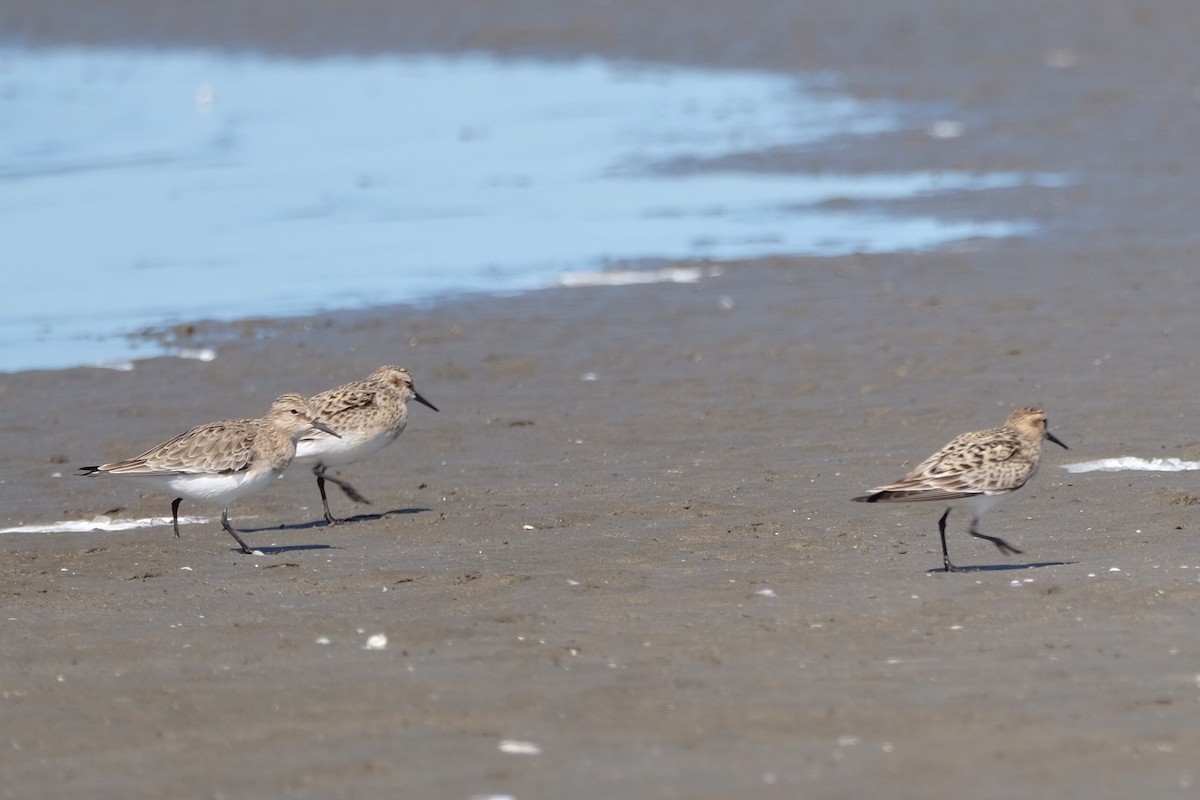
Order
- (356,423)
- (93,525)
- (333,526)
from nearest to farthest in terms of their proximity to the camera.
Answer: (333,526) → (93,525) → (356,423)

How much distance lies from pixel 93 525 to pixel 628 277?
7.40 meters

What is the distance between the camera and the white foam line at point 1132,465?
34.6 ft

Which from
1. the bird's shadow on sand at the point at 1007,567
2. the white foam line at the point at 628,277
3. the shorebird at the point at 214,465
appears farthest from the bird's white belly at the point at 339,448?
the white foam line at the point at 628,277

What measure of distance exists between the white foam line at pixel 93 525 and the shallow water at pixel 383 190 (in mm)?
4299

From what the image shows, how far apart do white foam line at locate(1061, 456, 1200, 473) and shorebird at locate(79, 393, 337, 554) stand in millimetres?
4499

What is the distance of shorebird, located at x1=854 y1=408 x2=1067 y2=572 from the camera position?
8539mm

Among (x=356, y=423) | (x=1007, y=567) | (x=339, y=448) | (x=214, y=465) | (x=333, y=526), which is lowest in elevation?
(x=333, y=526)

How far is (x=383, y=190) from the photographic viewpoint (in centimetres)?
2266

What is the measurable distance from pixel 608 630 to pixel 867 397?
222 inches

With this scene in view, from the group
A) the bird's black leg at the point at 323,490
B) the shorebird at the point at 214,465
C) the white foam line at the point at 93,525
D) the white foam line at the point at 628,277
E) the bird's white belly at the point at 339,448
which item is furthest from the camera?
→ the white foam line at the point at 628,277

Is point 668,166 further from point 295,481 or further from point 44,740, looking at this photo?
point 44,740

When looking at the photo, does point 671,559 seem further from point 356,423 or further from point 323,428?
point 356,423

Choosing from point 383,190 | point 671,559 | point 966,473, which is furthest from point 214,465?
point 383,190

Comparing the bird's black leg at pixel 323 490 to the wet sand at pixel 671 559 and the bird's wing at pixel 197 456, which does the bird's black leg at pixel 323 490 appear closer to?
the wet sand at pixel 671 559
